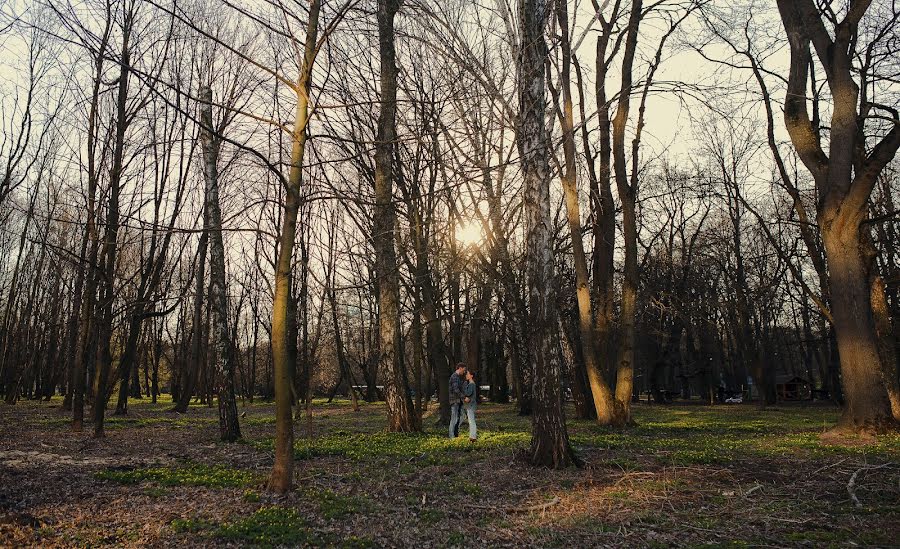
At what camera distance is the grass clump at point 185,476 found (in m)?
7.45

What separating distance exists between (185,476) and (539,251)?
5.89 metres

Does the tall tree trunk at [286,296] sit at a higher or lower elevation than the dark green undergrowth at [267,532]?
higher

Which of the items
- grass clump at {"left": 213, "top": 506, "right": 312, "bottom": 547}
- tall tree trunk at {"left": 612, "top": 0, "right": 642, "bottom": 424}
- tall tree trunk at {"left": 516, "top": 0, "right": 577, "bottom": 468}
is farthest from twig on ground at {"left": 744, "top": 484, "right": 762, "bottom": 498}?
tall tree trunk at {"left": 612, "top": 0, "right": 642, "bottom": 424}

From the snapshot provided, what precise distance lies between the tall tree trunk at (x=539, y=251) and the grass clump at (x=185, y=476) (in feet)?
13.4

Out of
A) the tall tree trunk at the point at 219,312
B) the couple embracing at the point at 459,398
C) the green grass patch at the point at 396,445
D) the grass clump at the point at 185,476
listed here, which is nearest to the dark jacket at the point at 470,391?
the couple embracing at the point at 459,398

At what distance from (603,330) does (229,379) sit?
389 inches

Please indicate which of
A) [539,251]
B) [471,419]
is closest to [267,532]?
[539,251]

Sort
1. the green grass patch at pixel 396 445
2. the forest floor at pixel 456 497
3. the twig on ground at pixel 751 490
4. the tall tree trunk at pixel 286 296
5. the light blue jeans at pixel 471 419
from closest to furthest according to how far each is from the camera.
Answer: the forest floor at pixel 456 497
the twig on ground at pixel 751 490
the tall tree trunk at pixel 286 296
the green grass patch at pixel 396 445
the light blue jeans at pixel 471 419

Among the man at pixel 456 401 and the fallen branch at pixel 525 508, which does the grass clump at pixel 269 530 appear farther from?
the man at pixel 456 401

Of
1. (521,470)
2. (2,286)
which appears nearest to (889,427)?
(521,470)

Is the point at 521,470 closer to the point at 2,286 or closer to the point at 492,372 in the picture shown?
the point at 492,372

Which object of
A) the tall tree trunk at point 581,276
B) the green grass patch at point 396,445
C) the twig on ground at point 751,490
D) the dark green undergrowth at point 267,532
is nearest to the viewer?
the dark green undergrowth at point 267,532

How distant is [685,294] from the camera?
33.9 m

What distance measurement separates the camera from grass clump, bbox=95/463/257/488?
745 cm
